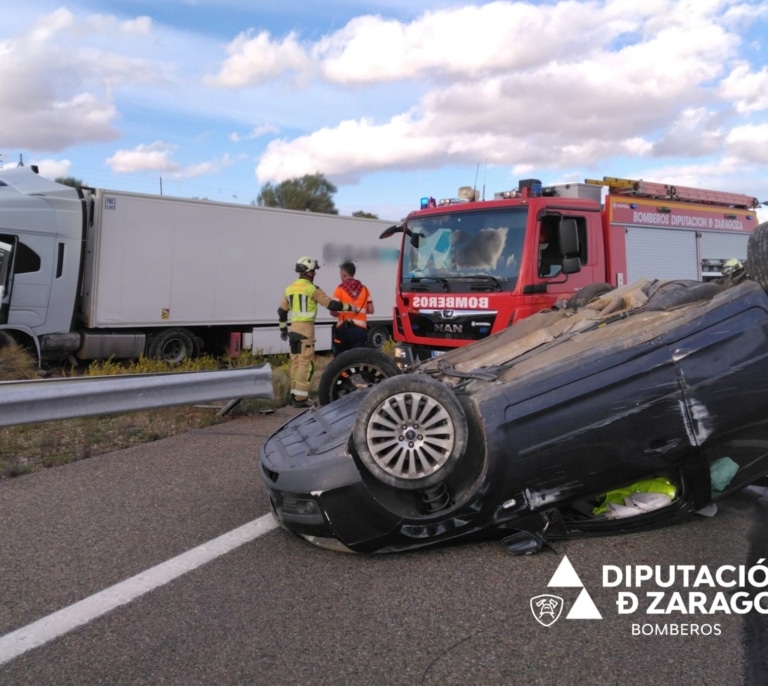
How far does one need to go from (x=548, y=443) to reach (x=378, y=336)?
14350 mm

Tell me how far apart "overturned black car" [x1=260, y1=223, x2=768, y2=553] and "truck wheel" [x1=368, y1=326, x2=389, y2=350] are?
1374 centimetres

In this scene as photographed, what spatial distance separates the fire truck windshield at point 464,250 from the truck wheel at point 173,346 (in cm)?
667

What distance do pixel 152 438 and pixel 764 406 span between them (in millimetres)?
5102

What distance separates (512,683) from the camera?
270cm

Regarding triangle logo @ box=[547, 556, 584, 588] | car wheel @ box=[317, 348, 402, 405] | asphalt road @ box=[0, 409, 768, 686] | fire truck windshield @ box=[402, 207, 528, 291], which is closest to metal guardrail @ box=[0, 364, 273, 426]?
asphalt road @ box=[0, 409, 768, 686]

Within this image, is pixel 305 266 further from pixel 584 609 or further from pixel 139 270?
pixel 584 609

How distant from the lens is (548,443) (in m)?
3.61

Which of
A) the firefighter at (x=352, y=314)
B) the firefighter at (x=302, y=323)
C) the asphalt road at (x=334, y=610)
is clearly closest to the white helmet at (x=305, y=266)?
the firefighter at (x=302, y=323)

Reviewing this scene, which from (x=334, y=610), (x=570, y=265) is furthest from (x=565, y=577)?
(x=570, y=265)

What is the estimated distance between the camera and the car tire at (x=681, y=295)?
4.14 meters

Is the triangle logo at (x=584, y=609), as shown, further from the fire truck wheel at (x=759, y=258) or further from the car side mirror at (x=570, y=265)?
the car side mirror at (x=570, y=265)

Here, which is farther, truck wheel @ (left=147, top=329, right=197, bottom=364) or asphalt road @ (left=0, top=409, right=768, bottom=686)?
truck wheel @ (left=147, top=329, right=197, bottom=364)
